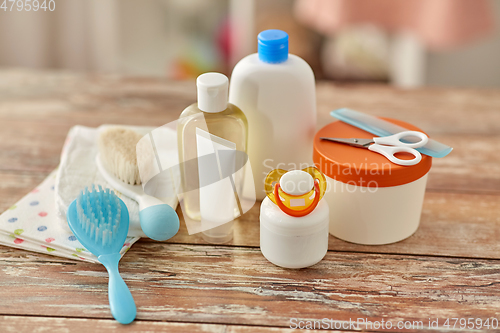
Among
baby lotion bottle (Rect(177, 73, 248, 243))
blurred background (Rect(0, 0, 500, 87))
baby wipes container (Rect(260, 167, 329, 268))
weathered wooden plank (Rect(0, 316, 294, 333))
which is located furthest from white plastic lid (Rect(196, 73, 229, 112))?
blurred background (Rect(0, 0, 500, 87))

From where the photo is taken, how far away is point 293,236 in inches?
19.4

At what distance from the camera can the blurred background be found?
4.11 feet

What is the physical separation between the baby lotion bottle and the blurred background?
2.75 ft

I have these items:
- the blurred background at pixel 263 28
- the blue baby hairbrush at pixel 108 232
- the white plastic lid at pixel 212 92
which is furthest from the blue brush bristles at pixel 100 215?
the blurred background at pixel 263 28

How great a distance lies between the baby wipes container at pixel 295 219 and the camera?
0.48 m

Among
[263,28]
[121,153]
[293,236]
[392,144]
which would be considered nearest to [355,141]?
[392,144]

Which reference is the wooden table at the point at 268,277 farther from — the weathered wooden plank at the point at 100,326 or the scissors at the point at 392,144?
A: the scissors at the point at 392,144

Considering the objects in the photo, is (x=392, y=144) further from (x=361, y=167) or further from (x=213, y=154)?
(x=213, y=154)

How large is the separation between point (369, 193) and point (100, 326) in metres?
0.30

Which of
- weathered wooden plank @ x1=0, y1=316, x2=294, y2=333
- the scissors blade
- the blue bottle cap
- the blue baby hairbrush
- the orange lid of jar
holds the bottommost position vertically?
weathered wooden plank @ x1=0, y1=316, x2=294, y2=333

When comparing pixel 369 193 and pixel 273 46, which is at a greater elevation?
pixel 273 46

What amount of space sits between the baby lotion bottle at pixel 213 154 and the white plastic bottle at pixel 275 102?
0.03m

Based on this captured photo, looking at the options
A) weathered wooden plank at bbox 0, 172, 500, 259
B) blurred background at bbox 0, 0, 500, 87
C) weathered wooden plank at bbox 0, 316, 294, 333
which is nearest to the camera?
weathered wooden plank at bbox 0, 316, 294, 333

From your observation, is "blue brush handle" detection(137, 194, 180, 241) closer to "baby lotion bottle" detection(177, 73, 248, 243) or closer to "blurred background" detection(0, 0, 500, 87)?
"baby lotion bottle" detection(177, 73, 248, 243)
